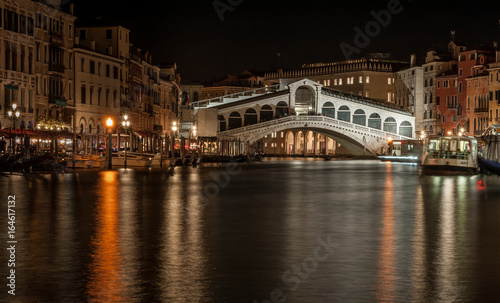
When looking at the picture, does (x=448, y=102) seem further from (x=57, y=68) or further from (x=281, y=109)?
(x=57, y=68)

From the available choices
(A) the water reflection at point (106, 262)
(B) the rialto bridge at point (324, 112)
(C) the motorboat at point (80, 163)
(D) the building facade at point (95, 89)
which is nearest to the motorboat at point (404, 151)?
(B) the rialto bridge at point (324, 112)

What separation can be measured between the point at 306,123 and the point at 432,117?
17.6 m

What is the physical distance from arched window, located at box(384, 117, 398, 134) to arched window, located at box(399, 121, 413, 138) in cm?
76

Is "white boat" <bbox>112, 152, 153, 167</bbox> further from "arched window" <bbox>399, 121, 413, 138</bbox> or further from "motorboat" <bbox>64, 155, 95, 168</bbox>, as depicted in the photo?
"arched window" <bbox>399, 121, 413, 138</bbox>

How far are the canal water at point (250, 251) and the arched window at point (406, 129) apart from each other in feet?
297

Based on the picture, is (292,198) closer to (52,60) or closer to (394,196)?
(394,196)

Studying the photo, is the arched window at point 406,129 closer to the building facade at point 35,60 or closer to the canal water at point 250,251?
the building facade at point 35,60

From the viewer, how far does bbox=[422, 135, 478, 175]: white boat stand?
1697 inches

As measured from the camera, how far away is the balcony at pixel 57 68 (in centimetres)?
5588

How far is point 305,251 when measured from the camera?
36.9ft

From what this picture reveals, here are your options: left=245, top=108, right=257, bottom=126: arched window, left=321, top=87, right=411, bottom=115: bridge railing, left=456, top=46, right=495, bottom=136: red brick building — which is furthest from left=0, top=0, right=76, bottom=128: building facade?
left=321, top=87, right=411, bottom=115: bridge railing

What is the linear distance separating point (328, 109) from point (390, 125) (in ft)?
29.3

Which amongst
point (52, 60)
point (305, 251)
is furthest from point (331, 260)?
point (52, 60)

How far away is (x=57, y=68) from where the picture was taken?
56.8 m
